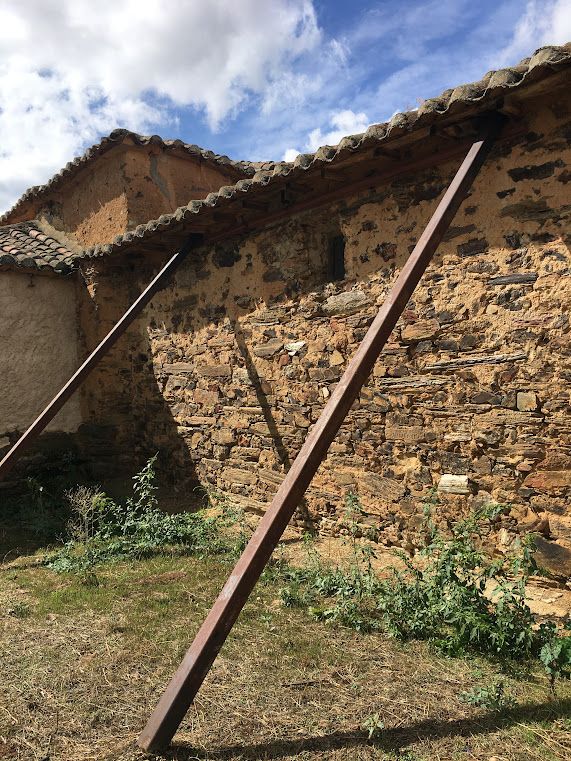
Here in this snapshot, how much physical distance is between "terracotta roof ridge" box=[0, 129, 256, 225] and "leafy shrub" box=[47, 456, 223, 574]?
5.21 m

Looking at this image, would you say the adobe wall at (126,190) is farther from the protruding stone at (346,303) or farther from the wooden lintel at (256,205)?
the protruding stone at (346,303)

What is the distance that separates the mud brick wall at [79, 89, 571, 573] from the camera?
13.1 ft

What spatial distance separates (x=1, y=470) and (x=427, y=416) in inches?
168

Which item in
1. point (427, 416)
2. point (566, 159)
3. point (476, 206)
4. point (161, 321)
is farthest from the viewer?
point (161, 321)

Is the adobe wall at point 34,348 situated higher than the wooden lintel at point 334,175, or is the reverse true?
the wooden lintel at point 334,175

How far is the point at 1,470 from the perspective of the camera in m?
5.70

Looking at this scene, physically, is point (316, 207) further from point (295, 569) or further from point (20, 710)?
point (20, 710)

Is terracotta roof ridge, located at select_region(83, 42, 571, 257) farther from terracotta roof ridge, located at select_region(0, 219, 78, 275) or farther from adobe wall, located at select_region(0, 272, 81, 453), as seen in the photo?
adobe wall, located at select_region(0, 272, 81, 453)

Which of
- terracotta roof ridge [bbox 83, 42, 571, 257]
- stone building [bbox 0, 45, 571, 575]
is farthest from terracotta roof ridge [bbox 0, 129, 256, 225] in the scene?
terracotta roof ridge [bbox 83, 42, 571, 257]

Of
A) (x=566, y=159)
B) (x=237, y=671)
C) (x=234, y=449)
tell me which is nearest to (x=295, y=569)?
(x=237, y=671)

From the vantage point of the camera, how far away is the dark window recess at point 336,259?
5504mm

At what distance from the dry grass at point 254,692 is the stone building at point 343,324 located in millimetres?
1440

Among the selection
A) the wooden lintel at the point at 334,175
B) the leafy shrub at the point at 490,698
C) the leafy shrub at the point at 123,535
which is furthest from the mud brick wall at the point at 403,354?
the leafy shrub at the point at 490,698

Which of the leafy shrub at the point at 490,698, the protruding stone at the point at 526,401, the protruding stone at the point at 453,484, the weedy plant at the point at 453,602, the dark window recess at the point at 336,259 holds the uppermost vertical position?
the dark window recess at the point at 336,259
